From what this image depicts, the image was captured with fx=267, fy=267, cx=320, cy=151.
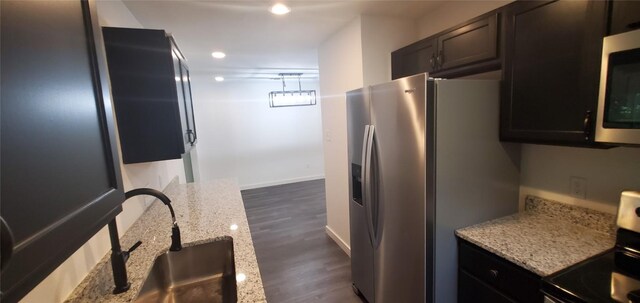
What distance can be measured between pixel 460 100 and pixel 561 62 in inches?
17.8

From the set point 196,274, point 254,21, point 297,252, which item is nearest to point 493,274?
point 196,274

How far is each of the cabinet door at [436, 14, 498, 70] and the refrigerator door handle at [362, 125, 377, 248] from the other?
73cm

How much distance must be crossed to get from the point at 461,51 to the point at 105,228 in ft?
7.65

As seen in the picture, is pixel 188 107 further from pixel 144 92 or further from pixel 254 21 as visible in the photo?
pixel 254 21

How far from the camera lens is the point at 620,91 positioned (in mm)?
1102

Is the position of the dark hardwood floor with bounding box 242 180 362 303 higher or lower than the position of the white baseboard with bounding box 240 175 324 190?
lower

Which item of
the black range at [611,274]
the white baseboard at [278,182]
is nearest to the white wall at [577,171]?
the black range at [611,274]

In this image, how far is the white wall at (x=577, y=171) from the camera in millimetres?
1358

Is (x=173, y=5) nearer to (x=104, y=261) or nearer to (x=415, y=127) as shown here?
(x=104, y=261)

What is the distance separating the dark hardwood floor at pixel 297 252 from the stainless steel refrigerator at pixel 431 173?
0.85 meters

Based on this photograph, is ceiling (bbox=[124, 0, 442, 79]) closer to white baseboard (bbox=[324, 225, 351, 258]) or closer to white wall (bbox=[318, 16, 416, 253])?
white wall (bbox=[318, 16, 416, 253])

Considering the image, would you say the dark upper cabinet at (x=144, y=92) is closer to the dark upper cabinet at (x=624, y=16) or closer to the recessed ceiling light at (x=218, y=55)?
the recessed ceiling light at (x=218, y=55)

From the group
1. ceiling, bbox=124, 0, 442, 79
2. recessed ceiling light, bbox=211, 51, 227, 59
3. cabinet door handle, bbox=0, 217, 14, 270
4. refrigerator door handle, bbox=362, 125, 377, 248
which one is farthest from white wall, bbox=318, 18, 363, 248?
cabinet door handle, bbox=0, 217, 14, 270

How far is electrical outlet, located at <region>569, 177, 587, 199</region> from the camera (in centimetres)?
152
